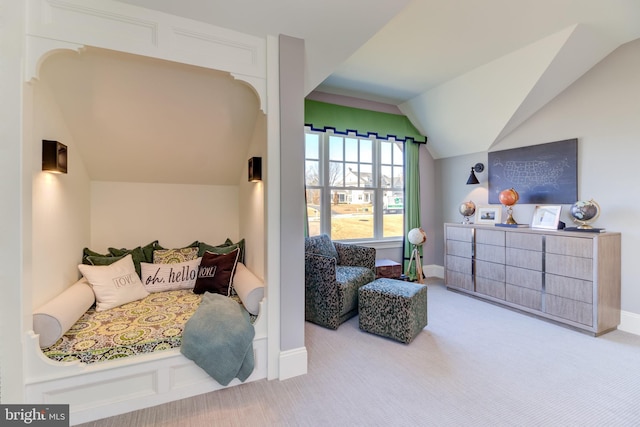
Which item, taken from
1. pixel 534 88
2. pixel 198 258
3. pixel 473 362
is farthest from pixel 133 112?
pixel 534 88

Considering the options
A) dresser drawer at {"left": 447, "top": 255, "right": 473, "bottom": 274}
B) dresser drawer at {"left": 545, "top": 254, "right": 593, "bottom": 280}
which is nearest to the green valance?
dresser drawer at {"left": 447, "top": 255, "right": 473, "bottom": 274}

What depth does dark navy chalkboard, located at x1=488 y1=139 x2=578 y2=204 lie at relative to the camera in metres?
3.18

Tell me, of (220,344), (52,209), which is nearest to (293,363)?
(220,344)

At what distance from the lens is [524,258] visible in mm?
3184

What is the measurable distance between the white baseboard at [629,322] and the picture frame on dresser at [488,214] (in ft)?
4.85

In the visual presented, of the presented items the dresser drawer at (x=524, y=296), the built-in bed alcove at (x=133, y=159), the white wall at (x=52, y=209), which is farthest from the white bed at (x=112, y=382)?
the dresser drawer at (x=524, y=296)

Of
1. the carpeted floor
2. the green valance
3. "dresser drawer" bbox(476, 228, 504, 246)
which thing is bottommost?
the carpeted floor

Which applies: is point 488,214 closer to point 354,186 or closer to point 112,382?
point 354,186

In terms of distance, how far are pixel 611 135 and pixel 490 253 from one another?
166 centimetres

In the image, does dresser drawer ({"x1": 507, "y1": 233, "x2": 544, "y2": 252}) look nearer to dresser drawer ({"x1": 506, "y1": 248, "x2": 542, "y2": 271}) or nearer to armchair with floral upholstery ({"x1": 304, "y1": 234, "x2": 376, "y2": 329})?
dresser drawer ({"x1": 506, "y1": 248, "x2": 542, "y2": 271})

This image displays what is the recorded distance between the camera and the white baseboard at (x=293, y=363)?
2.03 meters

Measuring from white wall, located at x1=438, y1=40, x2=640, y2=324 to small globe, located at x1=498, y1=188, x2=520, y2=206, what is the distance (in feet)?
1.58

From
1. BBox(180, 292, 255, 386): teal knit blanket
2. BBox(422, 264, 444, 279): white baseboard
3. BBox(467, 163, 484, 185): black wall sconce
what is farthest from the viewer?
BBox(422, 264, 444, 279): white baseboard

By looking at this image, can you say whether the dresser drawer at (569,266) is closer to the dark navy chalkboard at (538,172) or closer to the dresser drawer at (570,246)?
the dresser drawer at (570,246)
